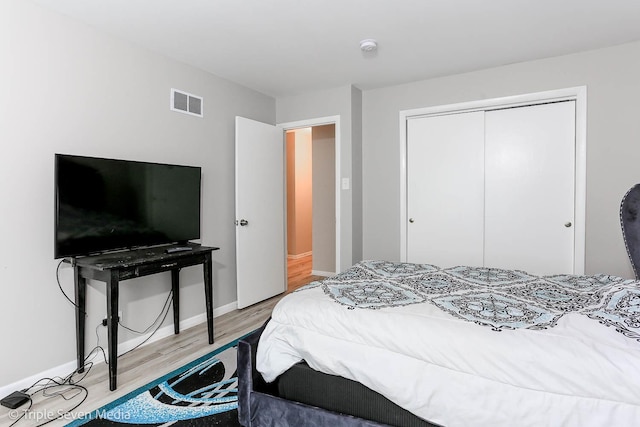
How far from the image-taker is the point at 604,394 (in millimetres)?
1200

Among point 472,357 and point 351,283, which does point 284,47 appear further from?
point 472,357

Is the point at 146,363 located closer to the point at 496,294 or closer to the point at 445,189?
the point at 496,294

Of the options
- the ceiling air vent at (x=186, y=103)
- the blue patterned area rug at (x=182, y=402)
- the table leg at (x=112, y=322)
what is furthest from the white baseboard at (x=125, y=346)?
the ceiling air vent at (x=186, y=103)

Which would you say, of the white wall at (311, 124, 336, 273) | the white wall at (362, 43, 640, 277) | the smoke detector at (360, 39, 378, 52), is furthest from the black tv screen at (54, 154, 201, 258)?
the white wall at (362, 43, 640, 277)

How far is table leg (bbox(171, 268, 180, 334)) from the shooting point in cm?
310

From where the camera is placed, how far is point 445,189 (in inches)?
150

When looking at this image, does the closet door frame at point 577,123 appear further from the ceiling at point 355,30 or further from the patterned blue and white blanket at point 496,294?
the patterned blue and white blanket at point 496,294

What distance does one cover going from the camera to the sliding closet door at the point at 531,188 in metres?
3.30

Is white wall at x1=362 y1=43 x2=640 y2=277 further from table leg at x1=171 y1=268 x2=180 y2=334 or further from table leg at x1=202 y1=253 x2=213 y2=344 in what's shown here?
table leg at x1=171 y1=268 x2=180 y2=334

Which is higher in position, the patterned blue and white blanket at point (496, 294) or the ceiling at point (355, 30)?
the ceiling at point (355, 30)

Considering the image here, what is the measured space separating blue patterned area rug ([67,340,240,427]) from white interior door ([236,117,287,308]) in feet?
4.57

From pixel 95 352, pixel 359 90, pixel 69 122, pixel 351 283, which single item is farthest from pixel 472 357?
pixel 359 90

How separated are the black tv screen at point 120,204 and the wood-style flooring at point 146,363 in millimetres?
A: 852

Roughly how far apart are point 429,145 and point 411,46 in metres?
1.20
